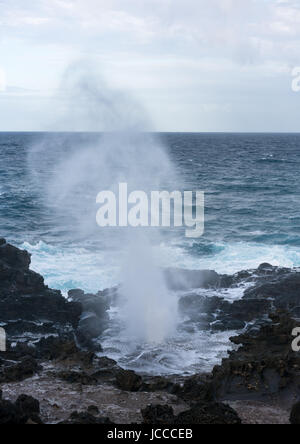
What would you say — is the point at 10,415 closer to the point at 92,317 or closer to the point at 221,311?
the point at 92,317

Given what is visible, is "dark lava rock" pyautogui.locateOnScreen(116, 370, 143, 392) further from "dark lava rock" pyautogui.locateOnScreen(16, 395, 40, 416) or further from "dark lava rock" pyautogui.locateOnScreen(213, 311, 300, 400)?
"dark lava rock" pyautogui.locateOnScreen(16, 395, 40, 416)

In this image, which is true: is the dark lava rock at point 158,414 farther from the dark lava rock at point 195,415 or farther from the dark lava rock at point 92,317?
the dark lava rock at point 92,317

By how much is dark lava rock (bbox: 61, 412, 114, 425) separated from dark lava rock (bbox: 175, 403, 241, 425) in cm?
147

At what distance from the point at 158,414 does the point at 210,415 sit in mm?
1097

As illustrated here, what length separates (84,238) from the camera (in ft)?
108

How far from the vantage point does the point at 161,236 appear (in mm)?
32781

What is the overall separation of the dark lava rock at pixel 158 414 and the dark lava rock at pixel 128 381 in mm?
1991

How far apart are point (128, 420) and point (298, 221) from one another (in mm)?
29051

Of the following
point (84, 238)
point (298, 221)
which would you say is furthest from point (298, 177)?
point (84, 238)

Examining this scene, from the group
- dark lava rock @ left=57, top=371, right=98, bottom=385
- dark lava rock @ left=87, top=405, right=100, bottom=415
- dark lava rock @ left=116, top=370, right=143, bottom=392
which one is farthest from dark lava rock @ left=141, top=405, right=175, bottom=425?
dark lava rock @ left=57, top=371, right=98, bottom=385

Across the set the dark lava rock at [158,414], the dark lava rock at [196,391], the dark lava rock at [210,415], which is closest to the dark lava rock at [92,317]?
the dark lava rock at [196,391]

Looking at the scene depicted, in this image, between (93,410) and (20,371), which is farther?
(20,371)

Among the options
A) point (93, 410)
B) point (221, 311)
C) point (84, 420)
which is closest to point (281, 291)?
point (221, 311)

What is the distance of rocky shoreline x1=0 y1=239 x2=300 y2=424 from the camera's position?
11.5 m
